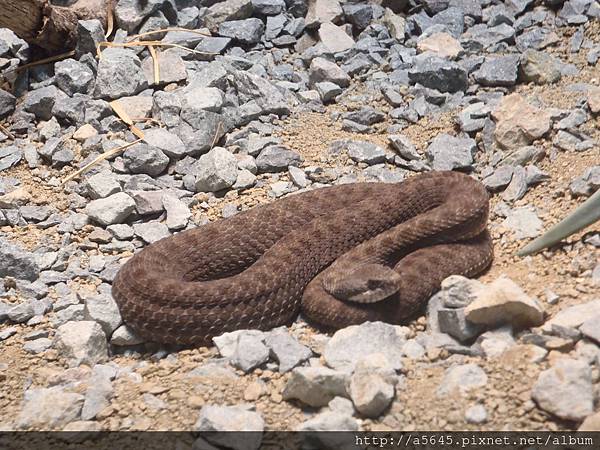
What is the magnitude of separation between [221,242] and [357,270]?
1185 mm

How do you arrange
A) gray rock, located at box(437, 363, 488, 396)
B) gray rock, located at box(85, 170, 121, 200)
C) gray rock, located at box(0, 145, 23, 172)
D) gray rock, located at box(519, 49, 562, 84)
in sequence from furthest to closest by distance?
gray rock, located at box(519, 49, 562, 84) → gray rock, located at box(0, 145, 23, 172) → gray rock, located at box(85, 170, 121, 200) → gray rock, located at box(437, 363, 488, 396)

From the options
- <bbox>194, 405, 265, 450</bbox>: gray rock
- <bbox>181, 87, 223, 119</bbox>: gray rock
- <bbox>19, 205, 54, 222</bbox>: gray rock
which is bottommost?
<bbox>19, 205, 54, 222</bbox>: gray rock

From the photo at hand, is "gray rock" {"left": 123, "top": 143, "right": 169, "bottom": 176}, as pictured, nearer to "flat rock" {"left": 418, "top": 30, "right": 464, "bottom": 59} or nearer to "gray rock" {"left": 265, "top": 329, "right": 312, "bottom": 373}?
"gray rock" {"left": 265, "top": 329, "right": 312, "bottom": 373}

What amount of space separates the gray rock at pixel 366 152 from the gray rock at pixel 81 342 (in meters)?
3.09

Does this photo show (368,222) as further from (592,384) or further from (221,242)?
(592,384)

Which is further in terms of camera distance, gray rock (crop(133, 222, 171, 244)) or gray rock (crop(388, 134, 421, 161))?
gray rock (crop(388, 134, 421, 161))

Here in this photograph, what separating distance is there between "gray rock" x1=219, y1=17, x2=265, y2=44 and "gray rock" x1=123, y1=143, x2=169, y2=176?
229 centimetres

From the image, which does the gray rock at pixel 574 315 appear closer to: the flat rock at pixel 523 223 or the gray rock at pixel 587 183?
the flat rock at pixel 523 223

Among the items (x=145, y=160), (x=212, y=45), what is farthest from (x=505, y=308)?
(x=212, y=45)

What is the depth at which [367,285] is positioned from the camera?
18.1ft

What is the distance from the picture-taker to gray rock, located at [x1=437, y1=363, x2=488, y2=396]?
4266 millimetres

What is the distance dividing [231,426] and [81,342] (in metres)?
1.53

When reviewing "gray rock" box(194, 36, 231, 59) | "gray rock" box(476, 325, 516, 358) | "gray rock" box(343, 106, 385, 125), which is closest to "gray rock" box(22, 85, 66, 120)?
"gray rock" box(194, 36, 231, 59)

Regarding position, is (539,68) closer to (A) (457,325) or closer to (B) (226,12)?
(B) (226,12)
